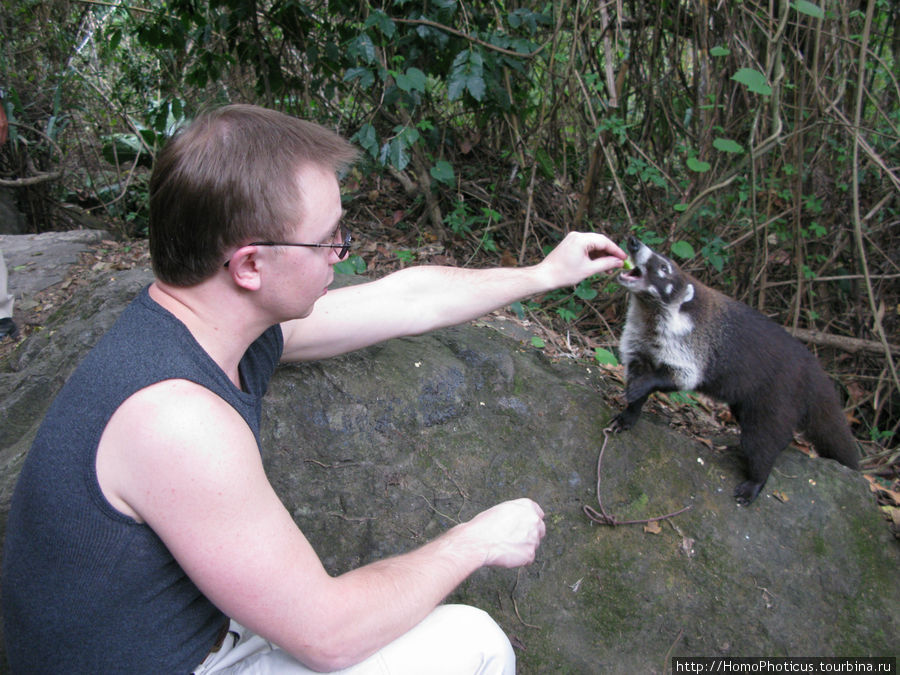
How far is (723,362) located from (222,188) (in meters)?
2.44

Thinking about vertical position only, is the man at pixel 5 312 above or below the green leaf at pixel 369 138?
below

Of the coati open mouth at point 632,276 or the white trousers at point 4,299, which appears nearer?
the coati open mouth at point 632,276

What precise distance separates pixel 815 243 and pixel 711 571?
3279mm

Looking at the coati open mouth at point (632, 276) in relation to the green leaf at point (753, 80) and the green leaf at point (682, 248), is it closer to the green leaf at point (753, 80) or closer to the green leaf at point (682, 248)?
the green leaf at point (682, 248)

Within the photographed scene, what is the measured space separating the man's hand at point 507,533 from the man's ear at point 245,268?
768 millimetres

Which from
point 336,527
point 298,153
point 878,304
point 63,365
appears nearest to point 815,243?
point 878,304

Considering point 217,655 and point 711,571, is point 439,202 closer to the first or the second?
point 711,571

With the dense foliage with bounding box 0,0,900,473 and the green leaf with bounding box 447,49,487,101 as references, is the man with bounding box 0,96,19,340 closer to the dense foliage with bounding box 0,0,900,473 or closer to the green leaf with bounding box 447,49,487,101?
the dense foliage with bounding box 0,0,900,473

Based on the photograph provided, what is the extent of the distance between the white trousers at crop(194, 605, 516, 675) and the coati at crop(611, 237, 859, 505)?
4.55 ft

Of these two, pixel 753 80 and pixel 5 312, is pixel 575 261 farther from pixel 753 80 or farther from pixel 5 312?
pixel 5 312

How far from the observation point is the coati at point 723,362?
281cm

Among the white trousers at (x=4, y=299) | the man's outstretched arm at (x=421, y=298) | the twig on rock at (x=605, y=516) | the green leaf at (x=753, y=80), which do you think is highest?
the green leaf at (x=753, y=80)

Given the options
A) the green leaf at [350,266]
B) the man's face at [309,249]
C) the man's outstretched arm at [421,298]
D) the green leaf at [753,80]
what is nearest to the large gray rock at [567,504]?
the man's outstretched arm at [421,298]

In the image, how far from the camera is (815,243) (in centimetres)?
471
